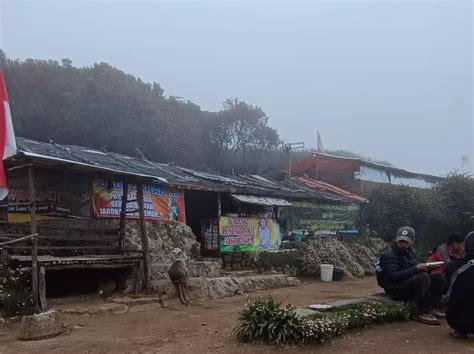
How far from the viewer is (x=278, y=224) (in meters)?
17.5

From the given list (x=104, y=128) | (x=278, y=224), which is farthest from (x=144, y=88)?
(x=278, y=224)

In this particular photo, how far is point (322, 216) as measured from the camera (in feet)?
65.1

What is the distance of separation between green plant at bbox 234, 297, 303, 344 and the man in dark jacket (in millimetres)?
1977

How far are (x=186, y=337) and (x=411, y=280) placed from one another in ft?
10.4

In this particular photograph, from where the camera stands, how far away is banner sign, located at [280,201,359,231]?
18281mm

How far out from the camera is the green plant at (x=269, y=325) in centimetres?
506

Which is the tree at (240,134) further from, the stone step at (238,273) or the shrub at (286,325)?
the shrub at (286,325)

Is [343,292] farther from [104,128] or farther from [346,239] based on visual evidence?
[104,128]

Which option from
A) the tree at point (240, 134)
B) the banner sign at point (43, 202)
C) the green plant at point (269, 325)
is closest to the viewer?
the green plant at point (269, 325)

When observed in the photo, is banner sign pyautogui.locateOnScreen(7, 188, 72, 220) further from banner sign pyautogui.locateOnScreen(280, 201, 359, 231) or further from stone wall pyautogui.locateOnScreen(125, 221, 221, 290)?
banner sign pyautogui.locateOnScreen(280, 201, 359, 231)

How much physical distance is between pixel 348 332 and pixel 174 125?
2396 centimetres

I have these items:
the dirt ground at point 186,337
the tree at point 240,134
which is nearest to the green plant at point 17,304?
the dirt ground at point 186,337

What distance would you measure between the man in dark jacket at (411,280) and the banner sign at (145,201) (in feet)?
21.6

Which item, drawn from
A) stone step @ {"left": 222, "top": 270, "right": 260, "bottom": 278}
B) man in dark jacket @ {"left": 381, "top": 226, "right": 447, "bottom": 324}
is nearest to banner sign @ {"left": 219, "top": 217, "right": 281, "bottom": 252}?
stone step @ {"left": 222, "top": 270, "right": 260, "bottom": 278}
